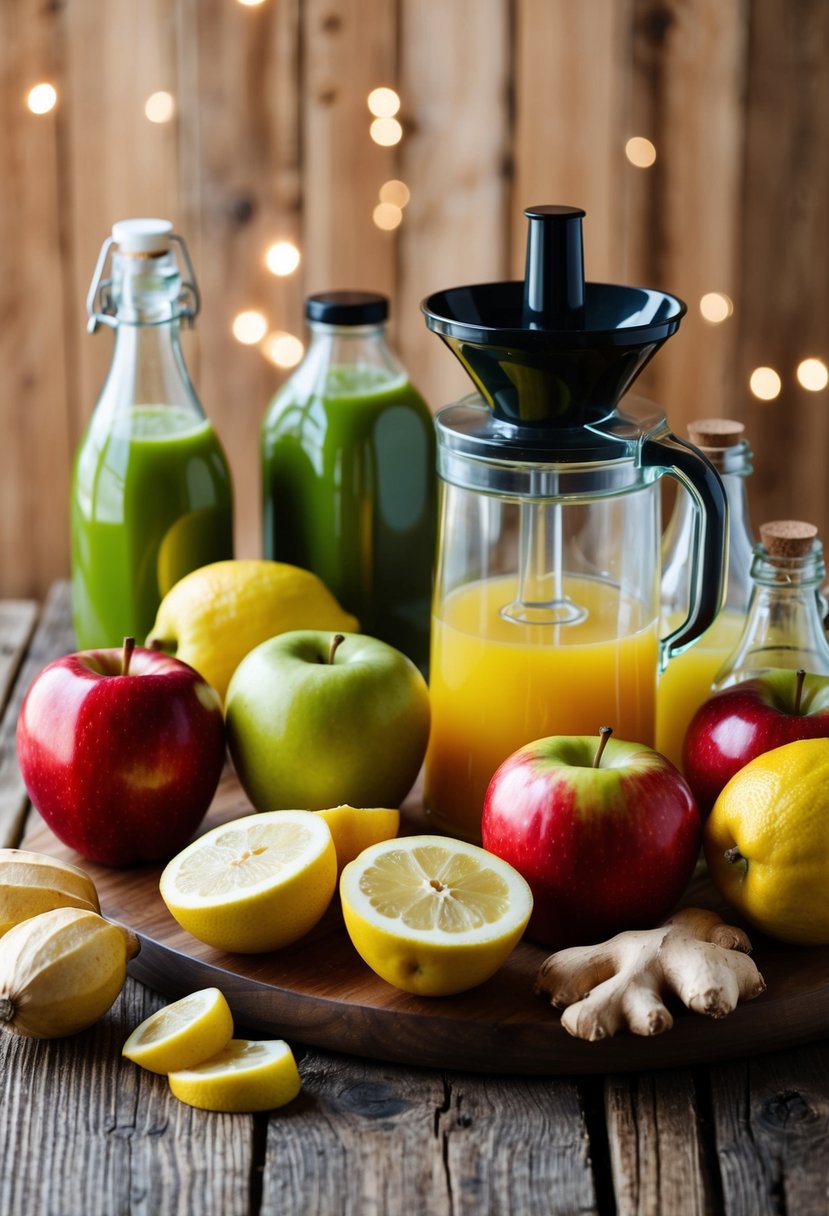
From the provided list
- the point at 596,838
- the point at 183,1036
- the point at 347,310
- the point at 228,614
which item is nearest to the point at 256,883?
the point at 183,1036

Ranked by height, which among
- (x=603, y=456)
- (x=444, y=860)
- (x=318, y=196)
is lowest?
(x=444, y=860)

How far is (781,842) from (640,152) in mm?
1206

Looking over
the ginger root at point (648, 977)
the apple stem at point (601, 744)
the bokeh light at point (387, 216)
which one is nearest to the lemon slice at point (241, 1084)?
the ginger root at point (648, 977)

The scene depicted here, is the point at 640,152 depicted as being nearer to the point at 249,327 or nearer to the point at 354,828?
the point at 249,327

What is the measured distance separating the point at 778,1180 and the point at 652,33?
1.45 m

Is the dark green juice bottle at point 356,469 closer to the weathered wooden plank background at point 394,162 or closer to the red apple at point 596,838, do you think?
the red apple at point 596,838

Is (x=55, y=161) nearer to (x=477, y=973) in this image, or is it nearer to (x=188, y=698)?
(x=188, y=698)

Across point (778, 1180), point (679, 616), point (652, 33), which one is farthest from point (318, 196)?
point (778, 1180)

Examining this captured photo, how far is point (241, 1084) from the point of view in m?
0.81

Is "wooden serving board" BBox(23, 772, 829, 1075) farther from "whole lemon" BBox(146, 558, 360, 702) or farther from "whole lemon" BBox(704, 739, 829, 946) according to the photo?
"whole lemon" BBox(146, 558, 360, 702)

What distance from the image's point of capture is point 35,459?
1.93 meters

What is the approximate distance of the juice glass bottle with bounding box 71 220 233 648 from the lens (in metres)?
1.24

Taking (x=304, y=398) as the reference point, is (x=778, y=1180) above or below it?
below

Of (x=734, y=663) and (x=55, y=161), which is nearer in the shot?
(x=734, y=663)
